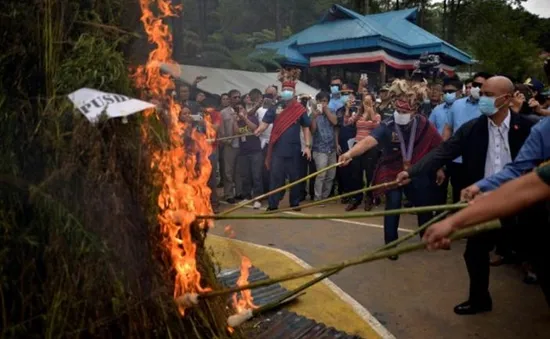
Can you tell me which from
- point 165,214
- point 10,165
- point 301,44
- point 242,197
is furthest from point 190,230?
point 301,44

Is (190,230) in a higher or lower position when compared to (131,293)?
higher

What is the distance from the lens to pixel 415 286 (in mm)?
5336

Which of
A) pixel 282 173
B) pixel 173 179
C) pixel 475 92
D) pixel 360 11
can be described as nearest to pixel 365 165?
pixel 282 173

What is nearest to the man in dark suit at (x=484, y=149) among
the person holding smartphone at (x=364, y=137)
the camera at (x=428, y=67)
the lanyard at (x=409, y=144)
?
the lanyard at (x=409, y=144)

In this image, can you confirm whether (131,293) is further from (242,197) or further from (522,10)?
(522,10)

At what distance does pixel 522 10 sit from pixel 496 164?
36.8 meters

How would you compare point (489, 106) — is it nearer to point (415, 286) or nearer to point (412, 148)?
point (412, 148)

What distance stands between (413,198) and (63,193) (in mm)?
5246

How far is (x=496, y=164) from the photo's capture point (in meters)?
4.89

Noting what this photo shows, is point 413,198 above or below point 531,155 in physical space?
below

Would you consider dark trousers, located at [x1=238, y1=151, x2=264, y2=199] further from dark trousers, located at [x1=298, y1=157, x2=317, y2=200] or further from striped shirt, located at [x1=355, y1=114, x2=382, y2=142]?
striped shirt, located at [x1=355, y1=114, x2=382, y2=142]

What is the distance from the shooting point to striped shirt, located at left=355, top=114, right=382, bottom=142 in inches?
349

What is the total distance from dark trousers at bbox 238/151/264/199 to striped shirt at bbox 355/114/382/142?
217 cm

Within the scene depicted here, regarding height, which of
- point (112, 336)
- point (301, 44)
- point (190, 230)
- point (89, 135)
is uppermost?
point (301, 44)
